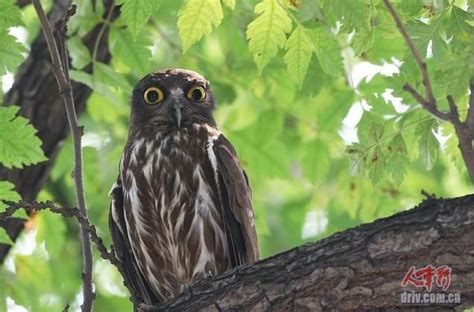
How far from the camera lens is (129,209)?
591cm

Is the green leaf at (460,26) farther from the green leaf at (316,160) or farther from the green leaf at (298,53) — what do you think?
the green leaf at (316,160)

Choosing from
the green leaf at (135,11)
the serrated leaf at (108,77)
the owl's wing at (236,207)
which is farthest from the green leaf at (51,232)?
the green leaf at (135,11)

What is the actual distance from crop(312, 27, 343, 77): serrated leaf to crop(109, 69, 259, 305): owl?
1.17 metres

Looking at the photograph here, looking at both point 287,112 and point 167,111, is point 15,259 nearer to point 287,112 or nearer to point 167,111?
point 167,111

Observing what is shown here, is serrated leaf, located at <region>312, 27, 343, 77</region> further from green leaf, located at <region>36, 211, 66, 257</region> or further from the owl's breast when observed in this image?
green leaf, located at <region>36, 211, 66, 257</region>

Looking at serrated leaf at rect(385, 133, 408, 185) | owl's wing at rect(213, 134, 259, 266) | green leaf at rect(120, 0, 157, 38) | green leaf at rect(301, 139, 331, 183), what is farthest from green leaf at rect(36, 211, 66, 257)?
serrated leaf at rect(385, 133, 408, 185)

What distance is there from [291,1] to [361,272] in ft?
4.32

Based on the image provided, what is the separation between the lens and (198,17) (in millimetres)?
4461

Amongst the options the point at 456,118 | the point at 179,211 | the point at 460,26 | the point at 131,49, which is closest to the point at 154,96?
the point at 131,49

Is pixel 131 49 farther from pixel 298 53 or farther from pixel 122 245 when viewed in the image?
pixel 298 53

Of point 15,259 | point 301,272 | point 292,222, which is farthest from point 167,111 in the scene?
point 292,222

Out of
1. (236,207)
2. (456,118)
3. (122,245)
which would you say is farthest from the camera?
(122,245)

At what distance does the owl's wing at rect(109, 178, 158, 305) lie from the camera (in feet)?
19.8

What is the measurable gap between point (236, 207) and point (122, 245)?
87 centimetres
